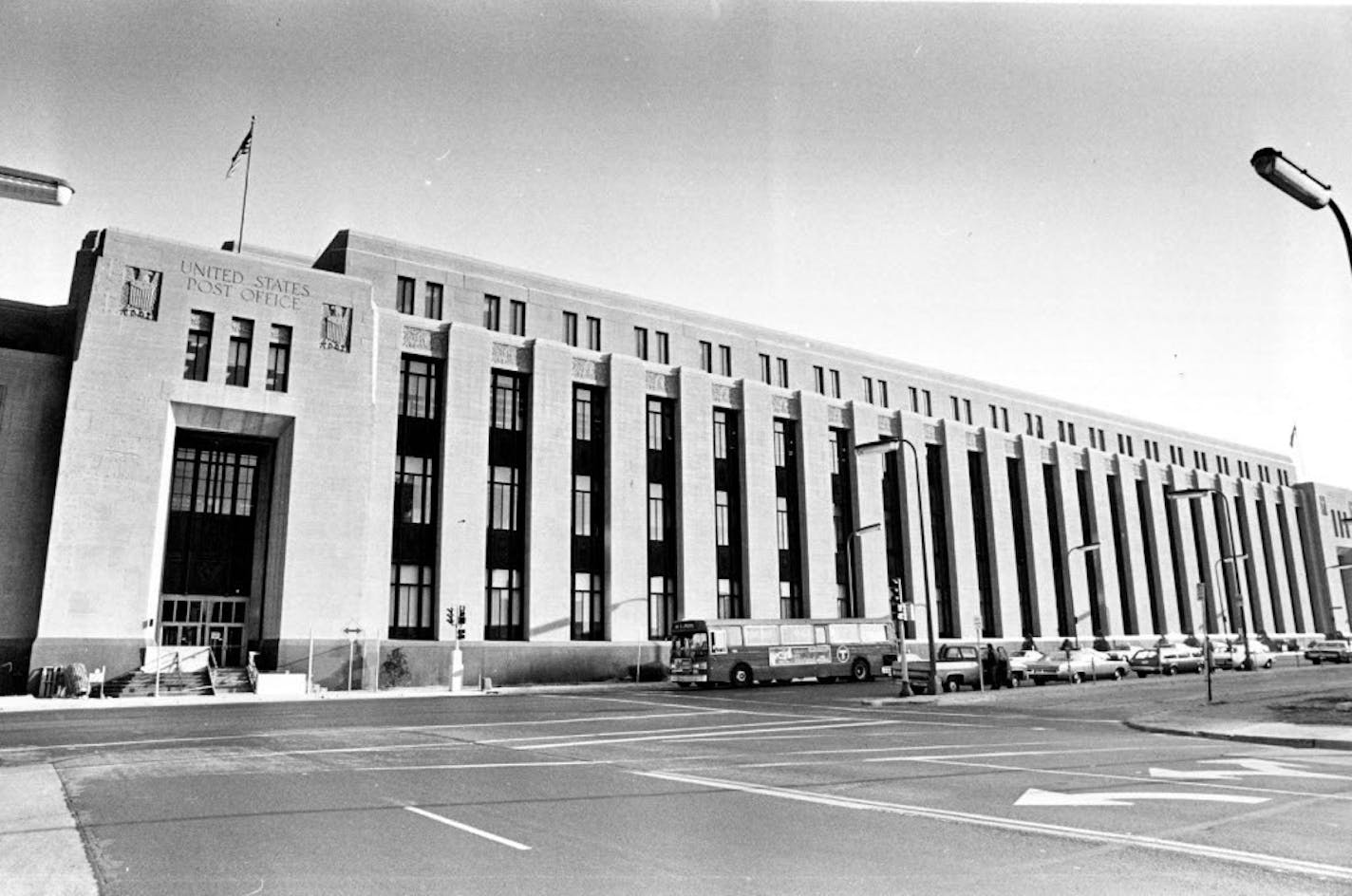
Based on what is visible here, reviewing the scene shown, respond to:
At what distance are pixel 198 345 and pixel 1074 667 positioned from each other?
4215cm

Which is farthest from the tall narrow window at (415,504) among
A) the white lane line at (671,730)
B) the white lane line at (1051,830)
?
the white lane line at (1051,830)

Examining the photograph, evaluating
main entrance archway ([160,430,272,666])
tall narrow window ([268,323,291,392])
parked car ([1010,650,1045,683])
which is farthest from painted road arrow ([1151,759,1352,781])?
main entrance archway ([160,430,272,666])

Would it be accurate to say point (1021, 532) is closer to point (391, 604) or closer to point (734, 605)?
point (734, 605)

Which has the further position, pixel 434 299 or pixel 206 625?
pixel 434 299

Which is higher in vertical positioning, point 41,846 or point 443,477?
point 443,477

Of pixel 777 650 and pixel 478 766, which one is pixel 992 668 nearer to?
pixel 777 650

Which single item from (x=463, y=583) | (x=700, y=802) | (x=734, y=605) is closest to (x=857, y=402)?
(x=734, y=605)

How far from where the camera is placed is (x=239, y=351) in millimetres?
42875

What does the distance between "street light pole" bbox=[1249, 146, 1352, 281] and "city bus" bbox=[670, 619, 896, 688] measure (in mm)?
32056

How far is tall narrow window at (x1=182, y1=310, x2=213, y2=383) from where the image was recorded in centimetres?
4141

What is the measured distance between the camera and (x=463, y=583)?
45.5 meters

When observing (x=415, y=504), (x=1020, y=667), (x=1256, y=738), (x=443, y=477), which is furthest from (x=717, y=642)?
(x=1256, y=738)

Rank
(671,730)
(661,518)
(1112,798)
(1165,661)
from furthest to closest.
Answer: (661,518) < (1165,661) < (671,730) < (1112,798)

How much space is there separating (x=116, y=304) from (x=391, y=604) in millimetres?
18115
